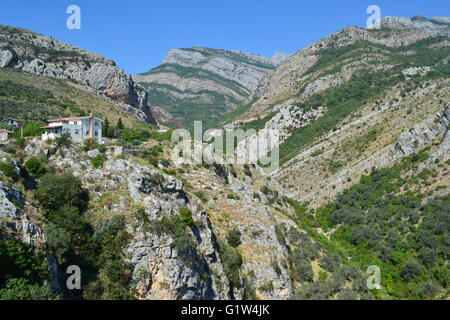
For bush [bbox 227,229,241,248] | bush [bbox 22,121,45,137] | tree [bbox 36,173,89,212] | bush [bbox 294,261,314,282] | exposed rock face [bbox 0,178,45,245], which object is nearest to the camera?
exposed rock face [bbox 0,178,45,245]

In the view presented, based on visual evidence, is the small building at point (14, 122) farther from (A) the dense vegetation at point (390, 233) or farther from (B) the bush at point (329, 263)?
(B) the bush at point (329, 263)

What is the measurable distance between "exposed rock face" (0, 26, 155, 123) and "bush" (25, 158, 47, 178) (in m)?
72.3

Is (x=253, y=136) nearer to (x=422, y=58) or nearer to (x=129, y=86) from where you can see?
(x=129, y=86)

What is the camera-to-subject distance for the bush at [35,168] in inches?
1020

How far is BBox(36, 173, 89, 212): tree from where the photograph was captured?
2323 centimetres

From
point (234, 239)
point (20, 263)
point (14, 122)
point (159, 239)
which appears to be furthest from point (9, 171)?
point (14, 122)

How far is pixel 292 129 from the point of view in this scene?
109m

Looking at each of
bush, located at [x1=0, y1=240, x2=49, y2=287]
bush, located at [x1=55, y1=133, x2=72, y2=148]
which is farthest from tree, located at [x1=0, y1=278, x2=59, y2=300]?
bush, located at [x1=55, y1=133, x2=72, y2=148]

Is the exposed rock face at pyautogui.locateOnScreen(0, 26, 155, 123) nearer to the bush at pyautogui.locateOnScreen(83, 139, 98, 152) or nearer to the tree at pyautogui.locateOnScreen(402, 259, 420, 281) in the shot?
the bush at pyautogui.locateOnScreen(83, 139, 98, 152)

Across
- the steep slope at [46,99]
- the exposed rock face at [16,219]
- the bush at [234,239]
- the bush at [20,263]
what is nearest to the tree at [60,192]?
the exposed rock face at [16,219]

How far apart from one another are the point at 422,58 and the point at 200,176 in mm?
119330

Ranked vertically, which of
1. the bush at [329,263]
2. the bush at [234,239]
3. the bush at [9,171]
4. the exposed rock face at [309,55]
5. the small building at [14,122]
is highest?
the exposed rock face at [309,55]

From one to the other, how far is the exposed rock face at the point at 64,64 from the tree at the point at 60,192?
247 feet

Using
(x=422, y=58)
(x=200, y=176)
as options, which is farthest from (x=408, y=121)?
(x=422, y=58)
